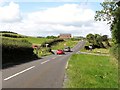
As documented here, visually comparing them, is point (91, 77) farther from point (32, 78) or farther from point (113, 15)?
point (113, 15)

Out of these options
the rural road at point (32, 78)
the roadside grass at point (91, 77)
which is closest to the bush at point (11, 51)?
the rural road at point (32, 78)

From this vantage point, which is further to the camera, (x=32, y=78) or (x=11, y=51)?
(x=11, y=51)

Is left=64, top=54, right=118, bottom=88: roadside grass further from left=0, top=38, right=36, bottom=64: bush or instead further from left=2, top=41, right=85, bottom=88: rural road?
left=0, top=38, right=36, bottom=64: bush

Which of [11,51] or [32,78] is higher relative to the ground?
[11,51]

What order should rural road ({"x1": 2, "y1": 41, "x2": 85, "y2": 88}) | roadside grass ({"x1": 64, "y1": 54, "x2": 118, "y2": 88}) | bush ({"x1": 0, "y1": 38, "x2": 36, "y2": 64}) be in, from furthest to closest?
bush ({"x1": 0, "y1": 38, "x2": 36, "y2": 64}), rural road ({"x1": 2, "y1": 41, "x2": 85, "y2": 88}), roadside grass ({"x1": 64, "y1": 54, "x2": 118, "y2": 88})

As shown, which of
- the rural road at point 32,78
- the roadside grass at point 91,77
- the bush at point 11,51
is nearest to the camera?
the roadside grass at point 91,77

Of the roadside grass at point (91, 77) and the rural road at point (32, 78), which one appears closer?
the roadside grass at point (91, 77)

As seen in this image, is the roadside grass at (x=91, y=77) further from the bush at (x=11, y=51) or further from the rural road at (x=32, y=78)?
the bush at (x=11, y=51)

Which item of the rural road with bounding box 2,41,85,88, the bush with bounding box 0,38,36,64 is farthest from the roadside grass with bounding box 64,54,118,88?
the bush with bounding box 0,38,36,64

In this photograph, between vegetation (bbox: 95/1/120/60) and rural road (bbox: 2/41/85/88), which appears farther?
vegetation (bbox: 95/1/120/60)

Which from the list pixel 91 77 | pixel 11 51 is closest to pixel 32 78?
pixel 91 77

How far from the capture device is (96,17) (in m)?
53.4

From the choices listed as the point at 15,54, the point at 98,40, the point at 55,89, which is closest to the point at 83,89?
the point at 55,89

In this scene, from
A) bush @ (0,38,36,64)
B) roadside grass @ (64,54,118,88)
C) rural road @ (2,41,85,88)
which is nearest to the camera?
roadside grass @ (64,54,118,88)
